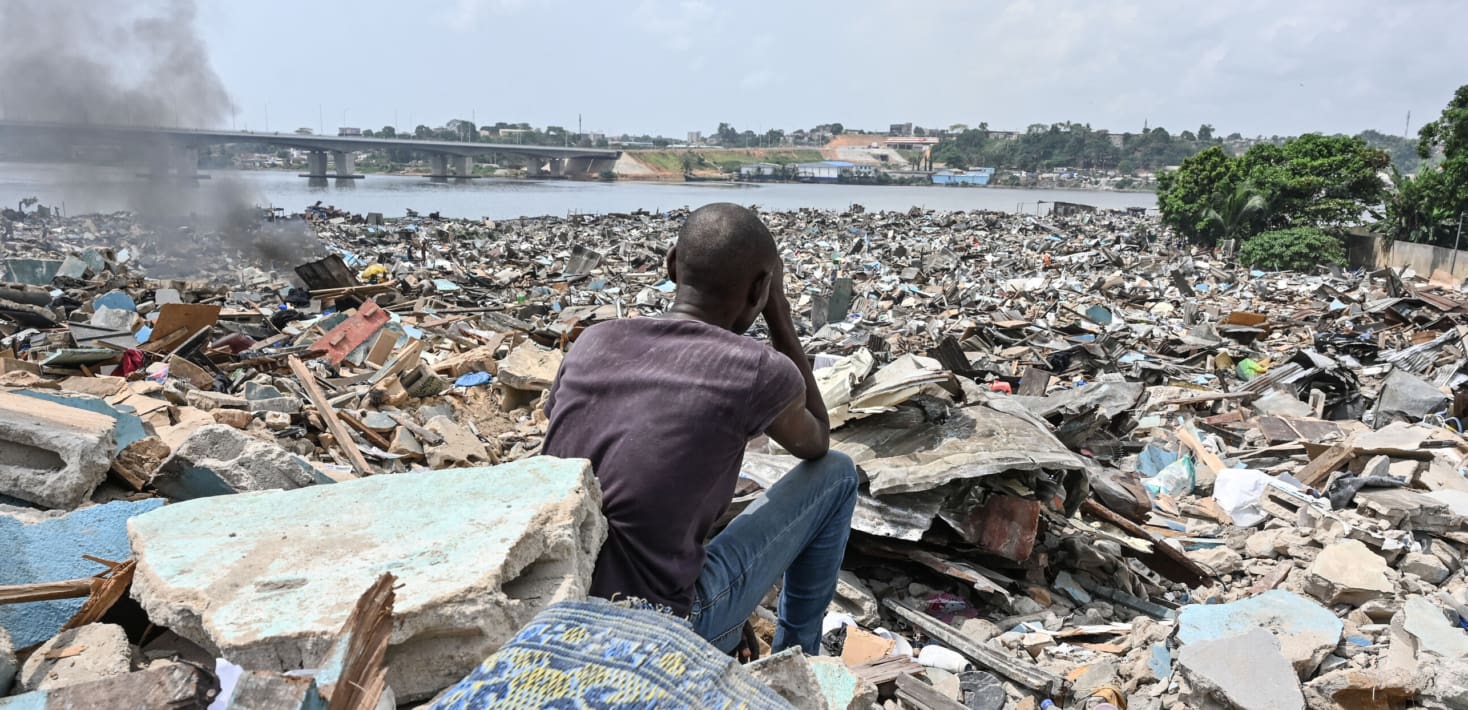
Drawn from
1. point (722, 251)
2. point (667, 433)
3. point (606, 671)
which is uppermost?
point (722, 251)

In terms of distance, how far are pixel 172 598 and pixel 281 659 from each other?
0.80 ft

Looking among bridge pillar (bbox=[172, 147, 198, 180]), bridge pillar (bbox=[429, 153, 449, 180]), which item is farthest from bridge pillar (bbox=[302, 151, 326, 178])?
bridge pillar (bbox=[172, 147, 198, 180])

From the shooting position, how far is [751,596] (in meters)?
1.99

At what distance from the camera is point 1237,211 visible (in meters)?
21.3

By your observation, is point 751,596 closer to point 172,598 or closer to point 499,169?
point 172,598

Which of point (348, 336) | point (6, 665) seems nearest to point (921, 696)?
point (6, 665)

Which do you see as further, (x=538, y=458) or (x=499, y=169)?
(x=499, y=169)

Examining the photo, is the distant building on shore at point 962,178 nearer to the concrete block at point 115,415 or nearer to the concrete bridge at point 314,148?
the concrete bridge at point 314,148

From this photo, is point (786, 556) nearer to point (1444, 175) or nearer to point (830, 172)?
point (1444, 175)

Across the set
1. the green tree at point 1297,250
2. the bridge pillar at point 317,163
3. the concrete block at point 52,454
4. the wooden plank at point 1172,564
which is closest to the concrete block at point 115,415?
the concrete block at point 52,454

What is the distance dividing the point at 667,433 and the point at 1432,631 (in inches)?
114

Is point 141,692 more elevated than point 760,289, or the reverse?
point 760,289

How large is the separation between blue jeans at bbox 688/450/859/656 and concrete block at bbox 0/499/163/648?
1.21 metres

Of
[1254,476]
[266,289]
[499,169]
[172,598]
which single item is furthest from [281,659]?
[499,169]
